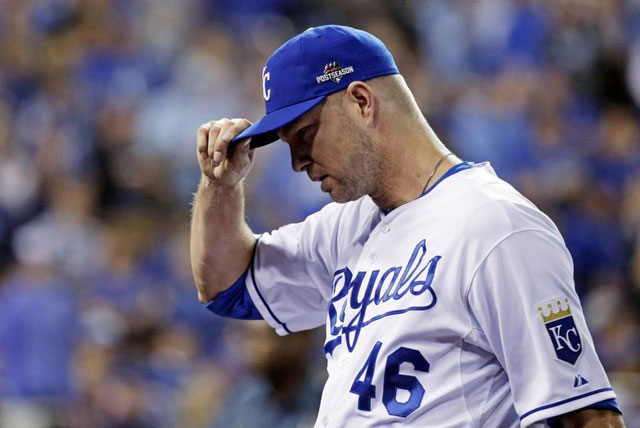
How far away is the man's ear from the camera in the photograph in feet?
8.70

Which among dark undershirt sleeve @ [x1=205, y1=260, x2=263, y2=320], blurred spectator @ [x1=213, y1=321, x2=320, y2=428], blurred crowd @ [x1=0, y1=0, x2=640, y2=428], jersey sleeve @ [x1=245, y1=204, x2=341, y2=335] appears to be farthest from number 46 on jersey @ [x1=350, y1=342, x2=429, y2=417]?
blurred crowd @ [x1=0, y1=0, x2=640, y2=428]

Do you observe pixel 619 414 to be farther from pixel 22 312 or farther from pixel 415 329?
pixel 22 312

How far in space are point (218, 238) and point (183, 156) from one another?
4.57 m

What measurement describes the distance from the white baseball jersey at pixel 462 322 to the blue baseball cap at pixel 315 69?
0.32 m

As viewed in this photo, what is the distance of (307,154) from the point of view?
270cm

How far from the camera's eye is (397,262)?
2.64 metres

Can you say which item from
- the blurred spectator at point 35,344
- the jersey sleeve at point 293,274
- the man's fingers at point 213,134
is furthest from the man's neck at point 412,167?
the blurred spectator at point 35,344

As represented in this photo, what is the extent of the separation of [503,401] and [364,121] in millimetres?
705

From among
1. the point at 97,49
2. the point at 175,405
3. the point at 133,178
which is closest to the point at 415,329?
the point at 175,405

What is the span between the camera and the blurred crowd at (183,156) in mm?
6121

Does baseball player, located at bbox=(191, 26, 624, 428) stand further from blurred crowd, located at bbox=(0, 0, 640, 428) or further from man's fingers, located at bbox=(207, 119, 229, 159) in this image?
blurred crowd, located at bbox=(0, 0, 640, 428)

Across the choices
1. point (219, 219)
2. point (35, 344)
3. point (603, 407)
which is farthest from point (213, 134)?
point (35, 344)

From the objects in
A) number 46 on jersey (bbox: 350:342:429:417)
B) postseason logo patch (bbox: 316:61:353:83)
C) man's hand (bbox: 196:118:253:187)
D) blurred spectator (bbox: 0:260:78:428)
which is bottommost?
blurred spectator (bbox: 0:260:78:428)

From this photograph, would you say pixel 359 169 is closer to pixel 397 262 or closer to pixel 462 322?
pixel 397 262
